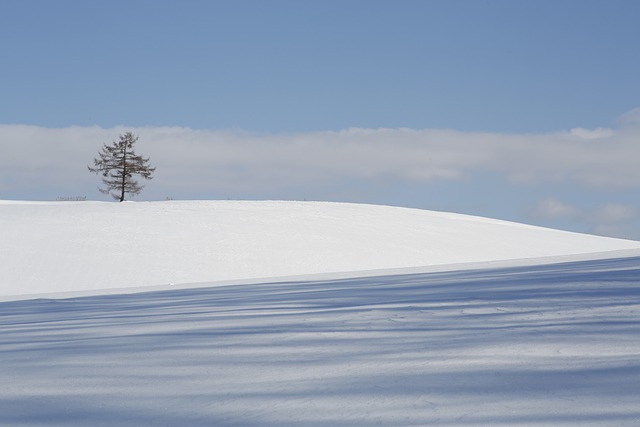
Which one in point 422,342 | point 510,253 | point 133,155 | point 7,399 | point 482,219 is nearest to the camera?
point 7,399

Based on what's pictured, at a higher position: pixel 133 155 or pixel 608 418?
pixel 133 155

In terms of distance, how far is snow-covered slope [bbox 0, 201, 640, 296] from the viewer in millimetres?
13477

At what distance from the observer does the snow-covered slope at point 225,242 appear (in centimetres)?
1348

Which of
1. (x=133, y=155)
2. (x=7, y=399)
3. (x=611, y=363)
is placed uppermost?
(x=133, y=155)

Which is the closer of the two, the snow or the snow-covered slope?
the snow

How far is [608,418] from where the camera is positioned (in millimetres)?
1994

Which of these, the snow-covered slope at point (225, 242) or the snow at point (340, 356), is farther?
the snow-covered slope at point (225, 242)

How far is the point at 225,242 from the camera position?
1578 cm

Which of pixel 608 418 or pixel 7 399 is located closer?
pixel 608 418

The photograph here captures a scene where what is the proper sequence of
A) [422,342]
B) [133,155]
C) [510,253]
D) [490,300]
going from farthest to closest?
[133,155] → [510,253] → [490,300] → [422,342]

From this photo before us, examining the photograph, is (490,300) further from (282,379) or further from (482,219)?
(482,219)

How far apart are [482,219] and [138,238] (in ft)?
41.1

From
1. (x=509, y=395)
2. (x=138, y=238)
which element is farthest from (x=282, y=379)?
(x=138, y=238)

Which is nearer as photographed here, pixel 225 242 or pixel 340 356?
pixel 340 356
